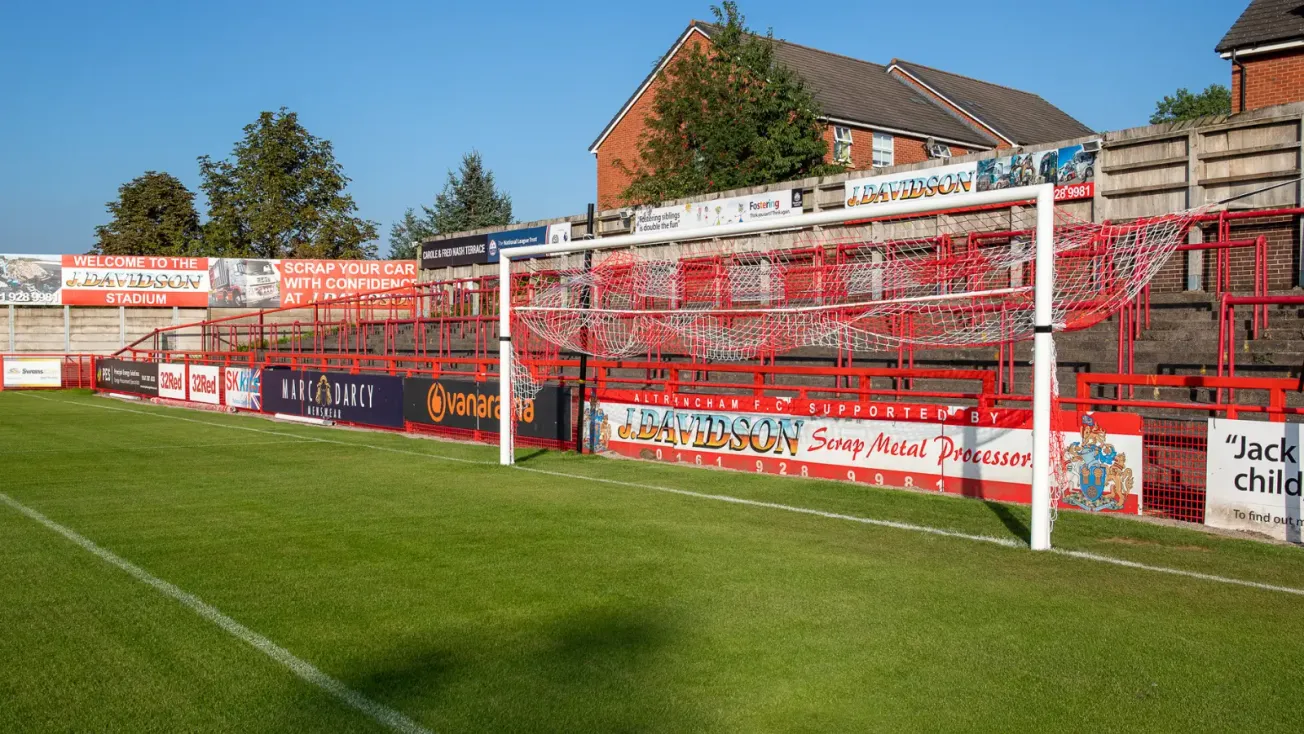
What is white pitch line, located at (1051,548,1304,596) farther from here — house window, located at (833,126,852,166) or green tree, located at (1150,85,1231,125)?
green tree, located at (1150,85,1231,125)

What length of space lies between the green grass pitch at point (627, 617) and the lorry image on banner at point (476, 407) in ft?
16.5

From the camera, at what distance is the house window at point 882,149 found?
38.6 meters

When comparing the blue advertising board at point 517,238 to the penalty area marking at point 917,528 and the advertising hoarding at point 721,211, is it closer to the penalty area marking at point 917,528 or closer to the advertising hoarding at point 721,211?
the advertising hoarding at point 721,211

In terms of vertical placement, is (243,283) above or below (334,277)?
below

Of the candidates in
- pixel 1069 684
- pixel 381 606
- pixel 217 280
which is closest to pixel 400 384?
pixel 381 606

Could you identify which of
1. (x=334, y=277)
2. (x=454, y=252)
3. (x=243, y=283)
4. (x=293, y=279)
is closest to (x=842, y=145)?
(x=454, y=252)

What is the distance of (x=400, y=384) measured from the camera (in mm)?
20984

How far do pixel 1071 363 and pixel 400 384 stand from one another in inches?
484

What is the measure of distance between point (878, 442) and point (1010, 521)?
2.74 m

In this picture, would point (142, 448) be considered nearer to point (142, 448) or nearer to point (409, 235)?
point (142, 448)

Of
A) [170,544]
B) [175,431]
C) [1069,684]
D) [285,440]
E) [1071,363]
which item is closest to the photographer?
[1069,684]

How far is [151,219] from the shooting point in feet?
225

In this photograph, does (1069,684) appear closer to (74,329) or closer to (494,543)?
(494,543)

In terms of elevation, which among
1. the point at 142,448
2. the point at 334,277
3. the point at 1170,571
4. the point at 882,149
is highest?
the point at 882,149
